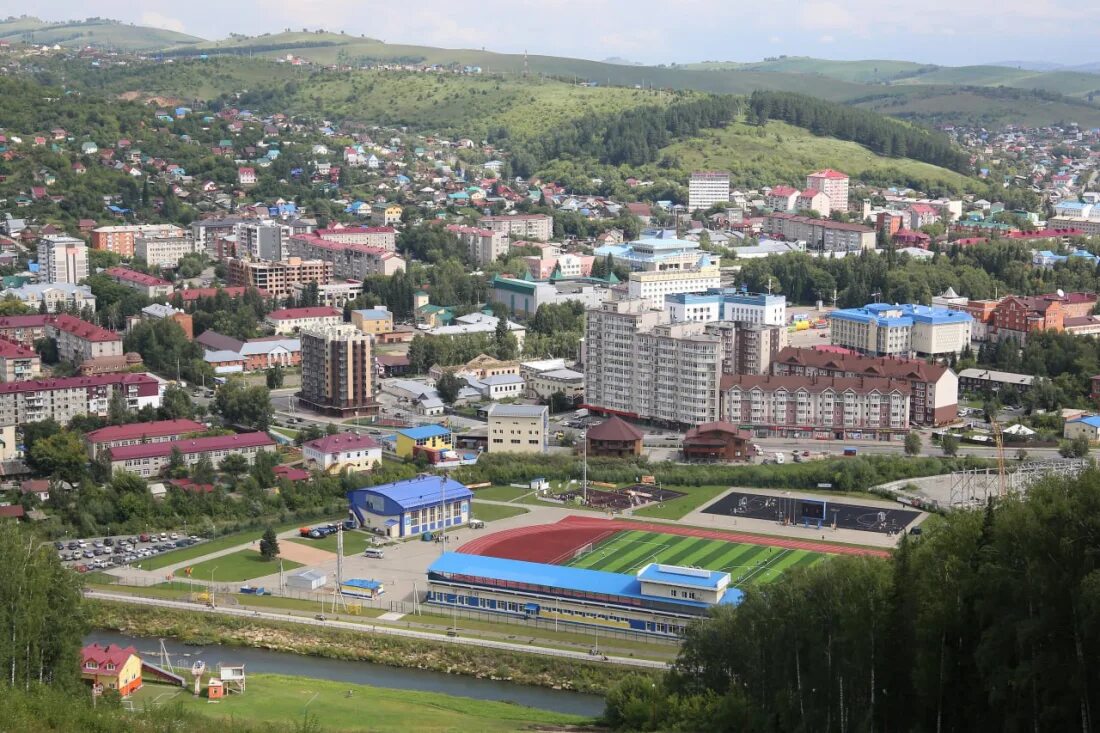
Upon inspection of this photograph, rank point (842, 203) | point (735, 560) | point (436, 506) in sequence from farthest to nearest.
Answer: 1. point (842, 203)
2. point (436, 506)
3. point (735, 560)

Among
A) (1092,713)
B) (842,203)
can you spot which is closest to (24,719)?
(1092,713)

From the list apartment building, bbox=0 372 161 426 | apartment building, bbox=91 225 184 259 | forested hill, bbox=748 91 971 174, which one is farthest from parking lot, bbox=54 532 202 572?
forested hill, bbox=748 91 971 174

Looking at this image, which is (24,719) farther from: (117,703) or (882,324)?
(882,324)

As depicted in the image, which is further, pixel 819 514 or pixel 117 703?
pixel 819 514

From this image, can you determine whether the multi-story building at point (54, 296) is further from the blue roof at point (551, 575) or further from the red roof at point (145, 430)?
the blue roof at point (551, 575)

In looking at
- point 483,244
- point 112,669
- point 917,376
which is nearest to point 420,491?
point 112,669

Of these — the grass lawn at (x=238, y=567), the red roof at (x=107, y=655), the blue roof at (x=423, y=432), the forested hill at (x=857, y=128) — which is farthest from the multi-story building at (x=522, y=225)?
the red roof at (x=107, y=655)

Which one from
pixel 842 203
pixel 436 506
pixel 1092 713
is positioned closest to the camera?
pixel 1092 713

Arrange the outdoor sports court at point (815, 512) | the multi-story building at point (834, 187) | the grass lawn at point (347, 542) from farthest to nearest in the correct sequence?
1. the multi-story building at point (834, 187)
2. the outdoor sports court at point (815, 512)
3. the grass lawn at point (347, 542)
